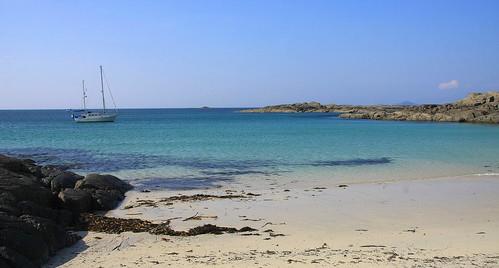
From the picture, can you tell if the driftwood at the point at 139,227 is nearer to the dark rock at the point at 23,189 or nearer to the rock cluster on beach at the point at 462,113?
the dark rock at the point at 23,189

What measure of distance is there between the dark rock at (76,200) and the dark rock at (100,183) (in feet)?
5.45

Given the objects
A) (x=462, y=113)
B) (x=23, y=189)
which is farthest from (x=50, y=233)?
(x=462, y=113)

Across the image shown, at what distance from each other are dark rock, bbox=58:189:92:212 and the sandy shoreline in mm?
687

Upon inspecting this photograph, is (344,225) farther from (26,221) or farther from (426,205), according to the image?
(26,221)

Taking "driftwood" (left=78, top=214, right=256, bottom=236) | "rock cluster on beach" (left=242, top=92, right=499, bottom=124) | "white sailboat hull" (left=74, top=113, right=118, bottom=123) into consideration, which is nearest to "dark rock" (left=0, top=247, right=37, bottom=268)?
"driftwood" (left=78, top=214, right=256, bottom=236)

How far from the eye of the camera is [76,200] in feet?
41.3

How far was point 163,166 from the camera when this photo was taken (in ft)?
78.1

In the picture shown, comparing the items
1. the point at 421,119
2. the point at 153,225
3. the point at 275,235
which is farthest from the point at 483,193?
Result: the point at 421,119

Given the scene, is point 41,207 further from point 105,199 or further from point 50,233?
point 105,199

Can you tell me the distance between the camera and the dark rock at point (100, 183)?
15.0 m

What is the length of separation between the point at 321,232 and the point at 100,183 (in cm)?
815

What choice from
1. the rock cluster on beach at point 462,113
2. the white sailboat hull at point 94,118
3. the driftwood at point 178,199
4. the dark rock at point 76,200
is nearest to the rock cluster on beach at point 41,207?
the dark rock at point 76,200

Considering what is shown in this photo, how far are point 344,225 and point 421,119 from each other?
247ft

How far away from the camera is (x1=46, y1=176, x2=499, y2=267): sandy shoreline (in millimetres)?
8039
